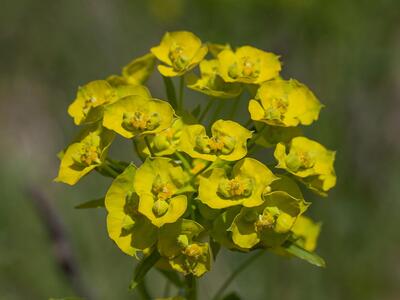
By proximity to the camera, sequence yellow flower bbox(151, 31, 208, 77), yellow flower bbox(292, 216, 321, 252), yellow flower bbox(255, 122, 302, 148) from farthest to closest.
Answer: yellow flower bbox(292, 216, 321, 252), yellow flower bbox(151, 31, 208, 77), yellow flower bbox(255, 122, 302, 148)

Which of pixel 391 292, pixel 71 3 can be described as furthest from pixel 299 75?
pixel 71 3

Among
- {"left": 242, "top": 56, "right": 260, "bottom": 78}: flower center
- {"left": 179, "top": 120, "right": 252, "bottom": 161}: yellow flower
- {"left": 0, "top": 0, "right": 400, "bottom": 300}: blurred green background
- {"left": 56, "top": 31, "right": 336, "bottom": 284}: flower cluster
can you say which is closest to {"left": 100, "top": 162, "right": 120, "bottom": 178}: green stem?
{"left": 56, "top": 31, "right": 336, "bottom": 284}: flower cluster

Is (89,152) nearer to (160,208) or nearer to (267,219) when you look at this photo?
(160,208)

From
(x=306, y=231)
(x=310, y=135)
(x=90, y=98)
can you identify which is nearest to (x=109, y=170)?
(x=90, y=98)

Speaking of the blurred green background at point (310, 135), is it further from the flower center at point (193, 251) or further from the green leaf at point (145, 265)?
the flower center at point (193, 251)

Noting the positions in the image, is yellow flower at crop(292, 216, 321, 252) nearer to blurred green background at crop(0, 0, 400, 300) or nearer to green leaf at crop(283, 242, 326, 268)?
green leaf at crop(283, 242, 326, 268)

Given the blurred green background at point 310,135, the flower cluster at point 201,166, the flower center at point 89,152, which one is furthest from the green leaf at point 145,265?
the blurred green background at point 310,135

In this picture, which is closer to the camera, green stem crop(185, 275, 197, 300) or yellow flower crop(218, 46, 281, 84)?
green stem crop(185, 275, 197, 300)
